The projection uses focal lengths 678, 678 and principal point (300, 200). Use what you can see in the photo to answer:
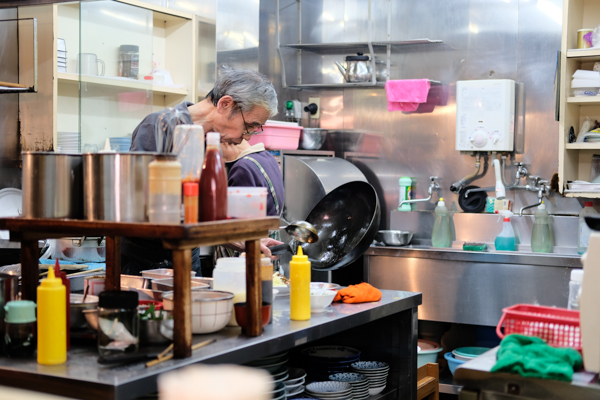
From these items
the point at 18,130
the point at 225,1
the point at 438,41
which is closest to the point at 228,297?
the point at 18,130

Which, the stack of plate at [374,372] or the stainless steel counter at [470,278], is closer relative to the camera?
the stack of plate at [374,372]

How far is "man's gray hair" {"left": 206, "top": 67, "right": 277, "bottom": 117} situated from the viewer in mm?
2725

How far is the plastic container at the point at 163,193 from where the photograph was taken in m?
1.58

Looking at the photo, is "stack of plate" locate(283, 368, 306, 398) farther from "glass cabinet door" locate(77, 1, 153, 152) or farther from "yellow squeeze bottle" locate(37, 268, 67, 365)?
"glass cabinet door" locate(77, 1, 153, 152)

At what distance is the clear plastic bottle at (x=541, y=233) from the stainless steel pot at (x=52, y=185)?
137 inches

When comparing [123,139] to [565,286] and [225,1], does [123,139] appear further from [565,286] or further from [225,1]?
[565,286]

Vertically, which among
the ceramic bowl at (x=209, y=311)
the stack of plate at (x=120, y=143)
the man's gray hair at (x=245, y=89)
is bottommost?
the ceramic bowl at (x=209, y=311)

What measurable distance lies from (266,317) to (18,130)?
2678 mm

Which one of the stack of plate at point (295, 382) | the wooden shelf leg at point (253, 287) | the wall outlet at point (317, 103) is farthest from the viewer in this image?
the wall outlet at point (317, 103)

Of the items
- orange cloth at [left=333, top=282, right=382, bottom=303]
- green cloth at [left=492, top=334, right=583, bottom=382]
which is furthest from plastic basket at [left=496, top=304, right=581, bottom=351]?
orange cloth at [left=333, top=282, right=382, bottom=303]

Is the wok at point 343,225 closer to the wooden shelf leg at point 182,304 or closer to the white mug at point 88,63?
the wooden shelf leg at point 182,304

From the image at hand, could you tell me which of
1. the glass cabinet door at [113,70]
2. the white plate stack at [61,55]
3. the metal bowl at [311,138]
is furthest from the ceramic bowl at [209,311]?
the metal bowl at [311,138]

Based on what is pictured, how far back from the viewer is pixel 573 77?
14.0 ft

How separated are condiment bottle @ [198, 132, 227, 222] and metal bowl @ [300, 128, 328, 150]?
354 cm
